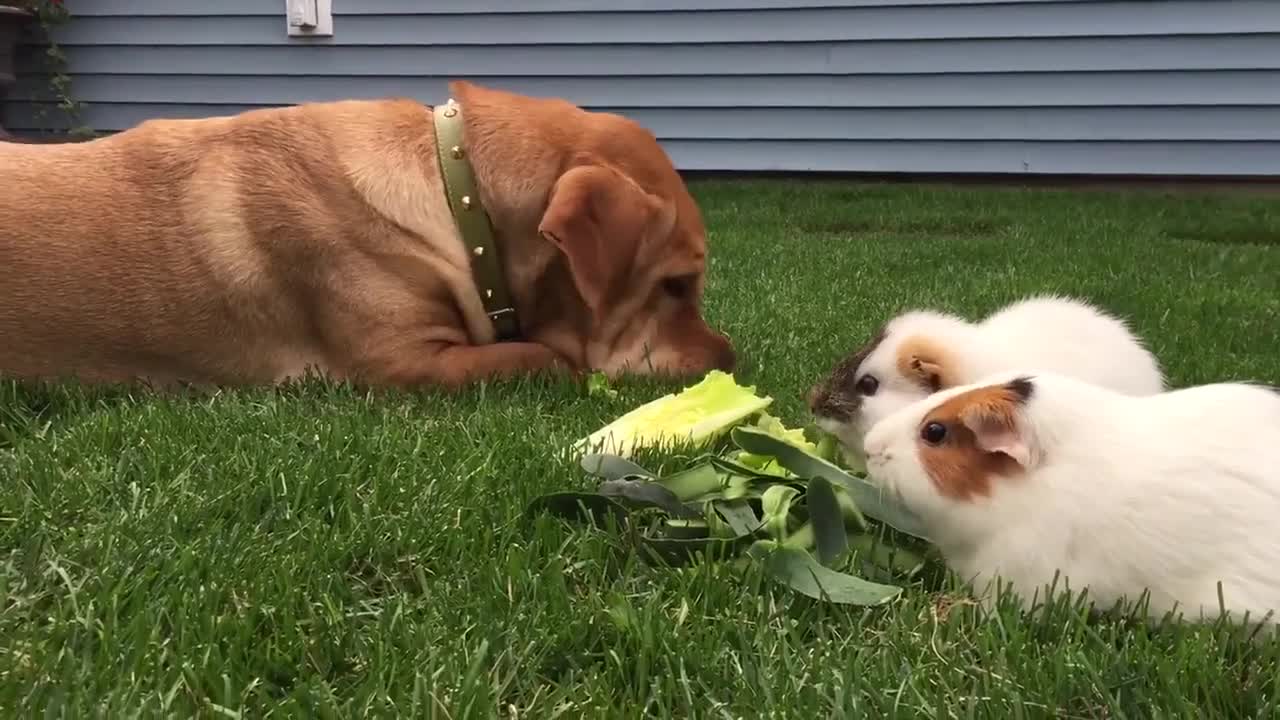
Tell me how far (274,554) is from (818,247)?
16.4 ft

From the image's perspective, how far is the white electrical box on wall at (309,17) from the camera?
9.78 metres

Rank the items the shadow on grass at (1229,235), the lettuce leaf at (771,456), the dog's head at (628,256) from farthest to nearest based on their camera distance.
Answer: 1. the shadow on grass at (1229,235)
2. the dog's head at (628,256)
3. the lettuce leaf at (771,456)

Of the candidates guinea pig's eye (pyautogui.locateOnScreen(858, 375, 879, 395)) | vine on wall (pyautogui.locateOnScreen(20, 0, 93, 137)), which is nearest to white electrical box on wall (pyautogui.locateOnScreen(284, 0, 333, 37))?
vine on wall (pyautogui.locateOnScreen(20, 0, 93, 137))

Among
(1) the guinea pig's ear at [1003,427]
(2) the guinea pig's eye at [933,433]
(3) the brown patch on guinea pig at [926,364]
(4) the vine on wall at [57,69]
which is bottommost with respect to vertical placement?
(4) the vine on wall at [57,69]

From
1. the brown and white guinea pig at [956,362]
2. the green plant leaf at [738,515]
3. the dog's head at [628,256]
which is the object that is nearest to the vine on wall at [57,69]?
the dog's head at [628,256]

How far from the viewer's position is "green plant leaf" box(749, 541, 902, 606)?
172cm

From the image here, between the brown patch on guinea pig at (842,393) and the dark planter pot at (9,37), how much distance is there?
385 inches

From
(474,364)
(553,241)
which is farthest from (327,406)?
(553,241)

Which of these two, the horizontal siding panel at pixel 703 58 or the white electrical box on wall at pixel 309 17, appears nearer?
the horizontal siding panel at pixel 703 58

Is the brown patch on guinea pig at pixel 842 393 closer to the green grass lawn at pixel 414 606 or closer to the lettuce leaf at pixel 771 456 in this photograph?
the lettuce leaf at pixel 771 456

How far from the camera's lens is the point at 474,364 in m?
3.14

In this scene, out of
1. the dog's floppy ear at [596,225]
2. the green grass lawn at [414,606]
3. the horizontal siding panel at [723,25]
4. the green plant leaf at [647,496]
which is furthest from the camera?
the horizontal siding panel at [723,25]

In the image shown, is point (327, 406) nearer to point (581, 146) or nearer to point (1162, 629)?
point (581, 146)

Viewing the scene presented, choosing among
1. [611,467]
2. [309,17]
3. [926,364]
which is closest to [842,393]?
[926,364]
